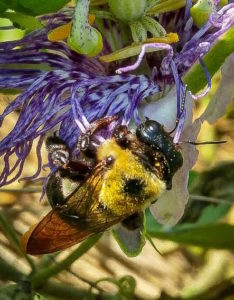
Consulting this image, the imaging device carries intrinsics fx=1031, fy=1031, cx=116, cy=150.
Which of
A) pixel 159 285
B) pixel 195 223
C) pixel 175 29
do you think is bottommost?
pixel 159 285

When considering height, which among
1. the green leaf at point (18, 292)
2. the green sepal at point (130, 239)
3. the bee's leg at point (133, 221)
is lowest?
the green leaf at point (18, 292)

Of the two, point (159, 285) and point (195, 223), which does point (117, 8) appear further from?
point (159, 285)

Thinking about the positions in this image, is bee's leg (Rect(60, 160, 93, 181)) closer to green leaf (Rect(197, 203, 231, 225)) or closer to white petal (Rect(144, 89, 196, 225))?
white petal (Rect(144, 89, 196, 225))

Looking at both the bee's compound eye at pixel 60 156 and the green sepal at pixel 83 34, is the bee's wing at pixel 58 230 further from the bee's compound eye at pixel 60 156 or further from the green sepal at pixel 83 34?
the green sepal at pixel 83 34

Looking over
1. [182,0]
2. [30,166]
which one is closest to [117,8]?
[182,0]

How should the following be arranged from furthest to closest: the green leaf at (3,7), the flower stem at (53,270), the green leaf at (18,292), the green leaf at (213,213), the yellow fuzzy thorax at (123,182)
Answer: the green leaf at (213,213) → the flower stem at (53,270) → the green leaf at (18,292) → the green leaf at (3,7) → the yellow fuzzy thorax at (123,182)

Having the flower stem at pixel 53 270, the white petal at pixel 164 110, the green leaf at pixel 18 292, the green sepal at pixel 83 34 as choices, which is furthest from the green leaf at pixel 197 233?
the green sepal at pixel 83 34
